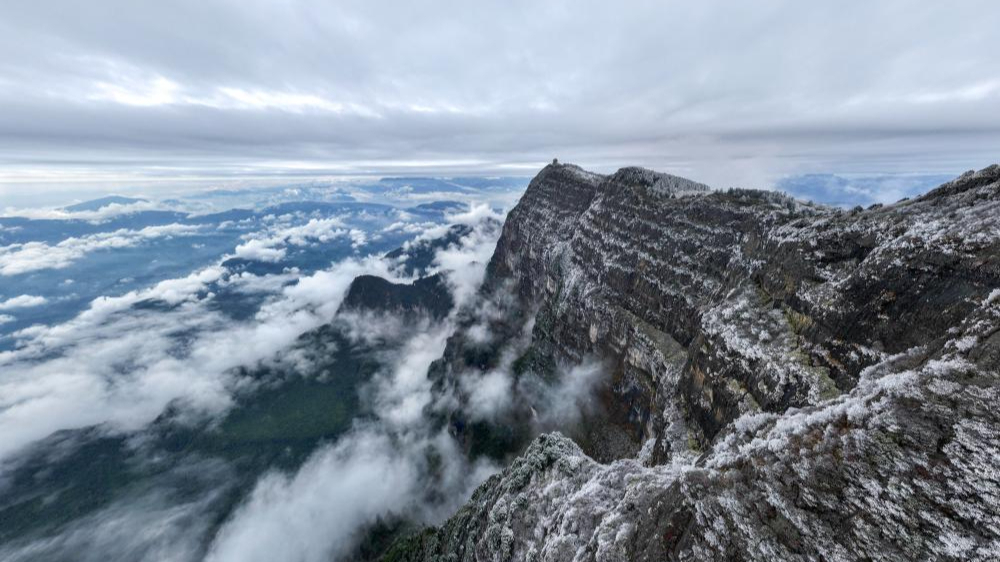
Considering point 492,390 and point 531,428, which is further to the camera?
point 492,390

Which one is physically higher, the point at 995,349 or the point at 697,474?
the point at 995,349

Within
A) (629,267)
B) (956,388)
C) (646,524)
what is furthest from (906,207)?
(629,267)

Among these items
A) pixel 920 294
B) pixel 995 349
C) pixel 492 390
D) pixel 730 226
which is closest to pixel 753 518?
pixel 995 349

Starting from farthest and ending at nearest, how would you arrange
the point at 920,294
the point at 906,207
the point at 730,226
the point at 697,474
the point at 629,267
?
the point at 629,267
the point at 730,226
the point at 906,207
the point at 920,294
the point at 697,474

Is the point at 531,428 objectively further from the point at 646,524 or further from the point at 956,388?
the point at 956,388

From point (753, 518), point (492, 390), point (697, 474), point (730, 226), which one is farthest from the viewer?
point (492, 390)

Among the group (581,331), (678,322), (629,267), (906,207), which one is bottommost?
(581,331)
